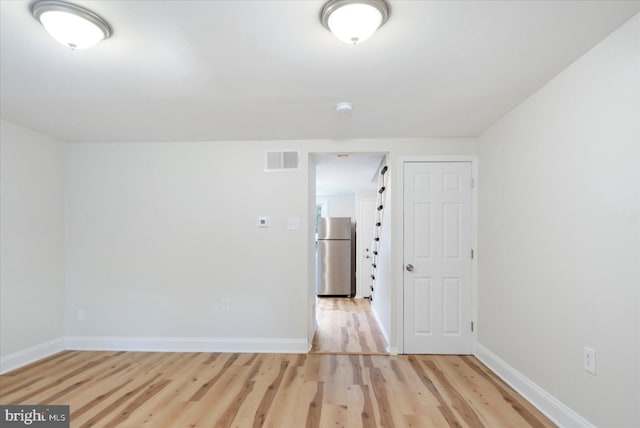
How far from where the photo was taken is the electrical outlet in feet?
6.15

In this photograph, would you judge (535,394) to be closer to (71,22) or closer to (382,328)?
(382,328)

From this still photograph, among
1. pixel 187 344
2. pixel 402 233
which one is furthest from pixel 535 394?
pixel 187 344

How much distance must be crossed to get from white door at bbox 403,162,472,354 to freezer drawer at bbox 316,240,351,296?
11.1 ft

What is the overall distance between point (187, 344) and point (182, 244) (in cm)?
108

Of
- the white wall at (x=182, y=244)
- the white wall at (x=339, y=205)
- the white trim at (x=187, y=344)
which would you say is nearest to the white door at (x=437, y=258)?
the white wall at (x=182, y=244)

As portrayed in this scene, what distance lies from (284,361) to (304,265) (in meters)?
0.97

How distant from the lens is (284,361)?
10.8 feet

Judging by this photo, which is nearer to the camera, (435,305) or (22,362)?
(22,362)

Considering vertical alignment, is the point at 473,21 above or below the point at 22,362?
above

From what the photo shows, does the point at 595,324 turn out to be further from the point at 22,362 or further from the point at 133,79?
the point at 22,362

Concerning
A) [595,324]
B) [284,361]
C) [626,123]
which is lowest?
[284,361]

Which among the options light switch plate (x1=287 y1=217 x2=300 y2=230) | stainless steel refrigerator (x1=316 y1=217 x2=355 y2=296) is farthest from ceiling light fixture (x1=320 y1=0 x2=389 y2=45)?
stainless steel refrigerator (x1=316 y1=217 x2=355 y2=296)

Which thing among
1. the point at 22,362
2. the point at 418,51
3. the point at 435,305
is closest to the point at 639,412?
the point at 435,305

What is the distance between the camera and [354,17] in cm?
147
